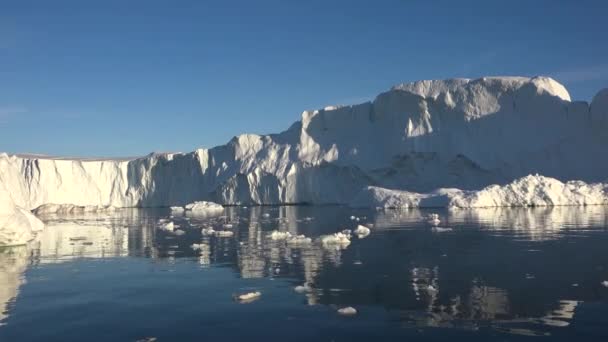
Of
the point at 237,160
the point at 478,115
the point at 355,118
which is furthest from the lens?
the point at 237,160

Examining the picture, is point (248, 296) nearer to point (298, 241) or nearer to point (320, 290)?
point (320, 290)

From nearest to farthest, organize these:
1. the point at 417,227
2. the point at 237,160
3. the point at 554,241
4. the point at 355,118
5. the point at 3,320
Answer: the point at 3,320
the point at 554,241
the point at 417,227
the point at 355,118
the point at 237,160

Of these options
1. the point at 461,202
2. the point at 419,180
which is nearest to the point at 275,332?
the point at 461,202

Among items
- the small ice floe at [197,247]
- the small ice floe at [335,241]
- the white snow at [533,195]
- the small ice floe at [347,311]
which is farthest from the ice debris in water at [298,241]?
the white snow at [533,195]

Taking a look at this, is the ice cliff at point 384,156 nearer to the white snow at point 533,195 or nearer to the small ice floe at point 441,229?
the white snow at point 533,195

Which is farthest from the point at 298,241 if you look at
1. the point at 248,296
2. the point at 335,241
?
the point at 248,296

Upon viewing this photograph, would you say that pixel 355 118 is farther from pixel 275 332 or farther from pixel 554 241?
pixel 275 332

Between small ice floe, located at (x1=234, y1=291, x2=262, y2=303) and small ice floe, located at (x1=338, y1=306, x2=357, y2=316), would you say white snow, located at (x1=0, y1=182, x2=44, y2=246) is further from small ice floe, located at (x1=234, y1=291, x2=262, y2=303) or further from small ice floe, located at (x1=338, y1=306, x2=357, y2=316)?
small ice floe, located at (x1=338, y1=306, x2=357, y2=316)
